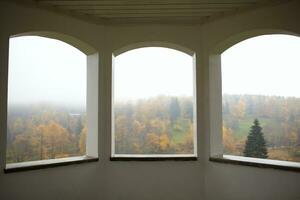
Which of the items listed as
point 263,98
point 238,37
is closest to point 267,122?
point 263,98

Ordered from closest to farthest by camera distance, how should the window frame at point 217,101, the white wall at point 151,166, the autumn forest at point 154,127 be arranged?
1. the white wall at point 151,166
2. the autumn forest at point 154,127
3. the window frame at point 217,101

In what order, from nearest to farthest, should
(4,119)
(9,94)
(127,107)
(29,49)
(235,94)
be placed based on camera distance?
(4,119), (9,94), (29,49), (235,94), (127,107)

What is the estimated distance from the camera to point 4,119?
3.34 meters

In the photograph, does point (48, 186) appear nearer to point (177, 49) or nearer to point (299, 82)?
point (177, 49)

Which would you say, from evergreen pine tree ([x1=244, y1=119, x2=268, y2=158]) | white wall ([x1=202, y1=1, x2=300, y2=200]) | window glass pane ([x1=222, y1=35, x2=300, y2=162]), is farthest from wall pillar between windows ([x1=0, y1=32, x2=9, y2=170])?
evergreen pine tree ([x1=244, y1=119, x2=268, y2=158])

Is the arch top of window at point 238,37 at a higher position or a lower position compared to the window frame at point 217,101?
higher

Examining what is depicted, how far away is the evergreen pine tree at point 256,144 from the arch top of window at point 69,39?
2.62 metres

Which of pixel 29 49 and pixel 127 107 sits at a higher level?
pixel 29 49

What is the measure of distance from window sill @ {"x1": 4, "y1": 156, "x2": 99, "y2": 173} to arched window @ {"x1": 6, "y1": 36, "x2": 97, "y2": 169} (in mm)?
94

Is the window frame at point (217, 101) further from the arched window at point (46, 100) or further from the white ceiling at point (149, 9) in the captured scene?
the arched window at point (46, 100)

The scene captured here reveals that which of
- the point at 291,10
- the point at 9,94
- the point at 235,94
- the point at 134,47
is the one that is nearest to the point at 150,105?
the point at 134,47

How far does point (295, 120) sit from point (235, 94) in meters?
0.90

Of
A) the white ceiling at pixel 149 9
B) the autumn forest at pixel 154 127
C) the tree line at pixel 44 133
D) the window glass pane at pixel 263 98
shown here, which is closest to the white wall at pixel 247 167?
the white ceiling at pixel 149 9

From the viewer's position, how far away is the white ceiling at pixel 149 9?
11.7 feet
